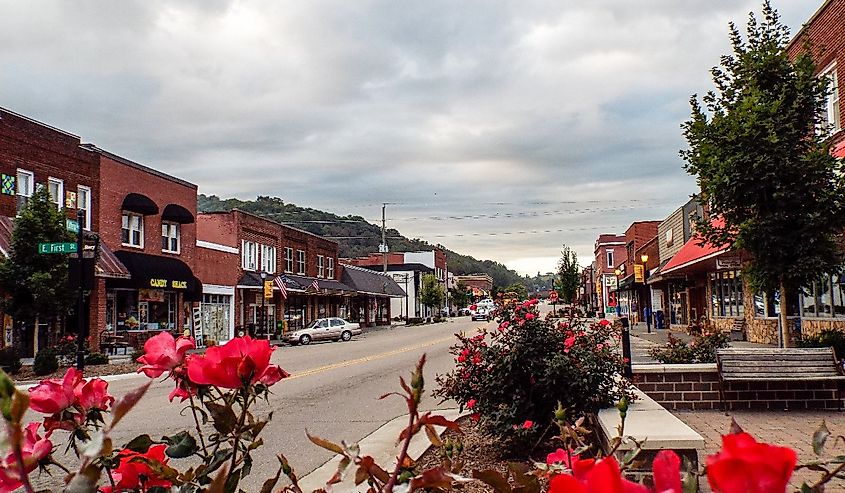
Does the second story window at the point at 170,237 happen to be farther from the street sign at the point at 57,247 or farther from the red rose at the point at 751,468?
the red rose at the point at 751,468

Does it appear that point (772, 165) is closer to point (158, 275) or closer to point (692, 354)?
point (692, 354)

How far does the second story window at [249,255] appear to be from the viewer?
132ft

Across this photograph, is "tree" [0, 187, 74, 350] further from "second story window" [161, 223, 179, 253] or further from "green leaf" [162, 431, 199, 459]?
"green leaf" [162, 431, 199, 459]

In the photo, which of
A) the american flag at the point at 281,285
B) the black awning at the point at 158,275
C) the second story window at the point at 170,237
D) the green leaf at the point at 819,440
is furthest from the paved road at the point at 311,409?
the american flag at the point at 281,285

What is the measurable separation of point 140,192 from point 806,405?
86.8ft

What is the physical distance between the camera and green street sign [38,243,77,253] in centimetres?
1895

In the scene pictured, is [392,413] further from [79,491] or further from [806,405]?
[79,491]

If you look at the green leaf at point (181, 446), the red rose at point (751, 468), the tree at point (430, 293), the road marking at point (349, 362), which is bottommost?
the road marking at point (349, 362)

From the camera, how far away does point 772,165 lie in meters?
12.6

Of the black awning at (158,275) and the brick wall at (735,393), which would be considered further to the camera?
the black awning at (158,275)

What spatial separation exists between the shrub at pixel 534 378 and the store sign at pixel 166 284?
23.7 metres

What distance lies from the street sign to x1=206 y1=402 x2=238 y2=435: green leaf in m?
19.1

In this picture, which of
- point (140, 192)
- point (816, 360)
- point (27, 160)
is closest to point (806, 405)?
point (816, 360)

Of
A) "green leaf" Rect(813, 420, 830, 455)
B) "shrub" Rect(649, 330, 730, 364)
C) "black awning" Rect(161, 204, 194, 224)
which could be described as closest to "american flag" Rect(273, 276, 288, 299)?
"black awning" Rect(161, 204, 194, 224)
